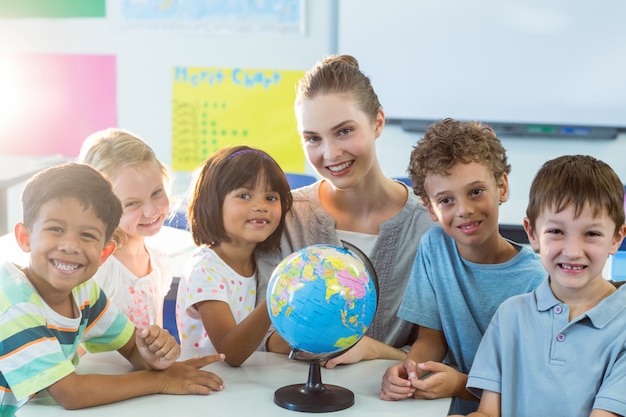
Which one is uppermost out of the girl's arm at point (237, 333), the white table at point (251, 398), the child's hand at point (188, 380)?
the girl's arm at point (237, 333)

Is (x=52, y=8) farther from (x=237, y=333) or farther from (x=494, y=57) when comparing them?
(x=237, y=333)

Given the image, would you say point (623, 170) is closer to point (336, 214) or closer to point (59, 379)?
point (336, 214)

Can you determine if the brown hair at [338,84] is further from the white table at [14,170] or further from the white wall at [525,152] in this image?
the white table at [14,170]

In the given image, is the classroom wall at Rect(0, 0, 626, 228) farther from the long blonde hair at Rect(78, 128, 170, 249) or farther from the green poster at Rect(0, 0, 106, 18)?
the long blonde hair at Rect(78, 128, 170, 249)

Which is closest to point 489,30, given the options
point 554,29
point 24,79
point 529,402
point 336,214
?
point 554,29

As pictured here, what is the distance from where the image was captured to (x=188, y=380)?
172 centimetres

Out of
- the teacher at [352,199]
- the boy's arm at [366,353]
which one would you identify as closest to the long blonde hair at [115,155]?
the teacher at [352,199]

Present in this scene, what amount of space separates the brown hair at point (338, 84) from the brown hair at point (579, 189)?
72 centimetres

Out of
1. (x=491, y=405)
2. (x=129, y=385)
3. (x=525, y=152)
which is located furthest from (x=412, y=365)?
(x=525, y=152)

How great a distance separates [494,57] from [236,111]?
151 cm

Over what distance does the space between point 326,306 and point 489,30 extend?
10.7ft

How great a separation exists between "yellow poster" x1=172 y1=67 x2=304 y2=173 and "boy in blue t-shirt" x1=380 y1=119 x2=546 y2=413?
2756 mm

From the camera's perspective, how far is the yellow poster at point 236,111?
4.71 m

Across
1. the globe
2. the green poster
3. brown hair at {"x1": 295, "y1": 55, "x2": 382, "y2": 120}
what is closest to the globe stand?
the globe
